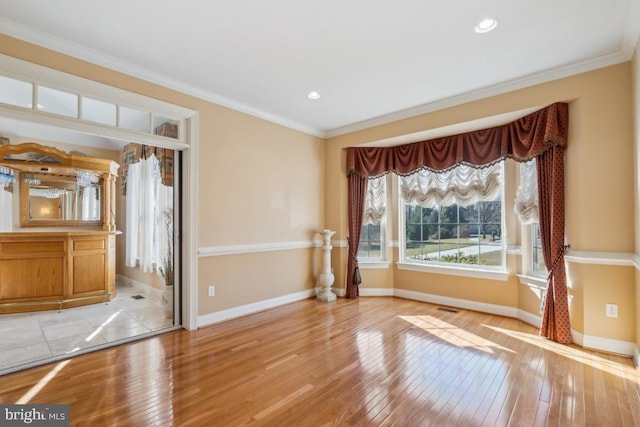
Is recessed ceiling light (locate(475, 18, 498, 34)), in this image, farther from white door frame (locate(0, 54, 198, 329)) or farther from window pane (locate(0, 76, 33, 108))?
window pane (locate(0, 76, 33, 108))

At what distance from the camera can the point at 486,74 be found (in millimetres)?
3014

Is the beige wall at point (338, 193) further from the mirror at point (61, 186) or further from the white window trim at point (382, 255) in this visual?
the mirror at point (61, 186)

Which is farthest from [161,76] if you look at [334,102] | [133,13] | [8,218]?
[8,218]

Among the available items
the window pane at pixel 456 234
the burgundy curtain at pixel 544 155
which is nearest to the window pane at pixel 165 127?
the burgundy curtain at pixel 544 155

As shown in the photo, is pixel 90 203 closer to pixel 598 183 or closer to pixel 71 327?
pixel 71 327

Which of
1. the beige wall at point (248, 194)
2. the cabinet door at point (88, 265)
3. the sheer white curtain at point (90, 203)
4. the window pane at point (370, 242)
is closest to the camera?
the beige wall at point (248, 194)

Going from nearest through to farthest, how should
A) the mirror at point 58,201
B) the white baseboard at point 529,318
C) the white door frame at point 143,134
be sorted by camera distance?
the white door frame at point 143,134 < the white baseboard at point 529,318 < the mirror at point 58,201

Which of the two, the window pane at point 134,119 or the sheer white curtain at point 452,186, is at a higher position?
the window pane at point 134,119

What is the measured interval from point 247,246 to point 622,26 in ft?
13.4

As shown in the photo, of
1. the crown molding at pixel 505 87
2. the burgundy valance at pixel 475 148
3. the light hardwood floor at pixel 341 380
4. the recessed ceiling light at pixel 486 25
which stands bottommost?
the light hardwood floor at pixel 341 380

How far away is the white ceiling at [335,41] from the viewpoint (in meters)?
2.09

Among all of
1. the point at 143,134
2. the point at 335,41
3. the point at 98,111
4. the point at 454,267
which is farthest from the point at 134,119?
the point at 454,267

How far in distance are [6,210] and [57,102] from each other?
120 inches

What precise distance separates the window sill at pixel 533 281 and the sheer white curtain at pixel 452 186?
3.43 feet
